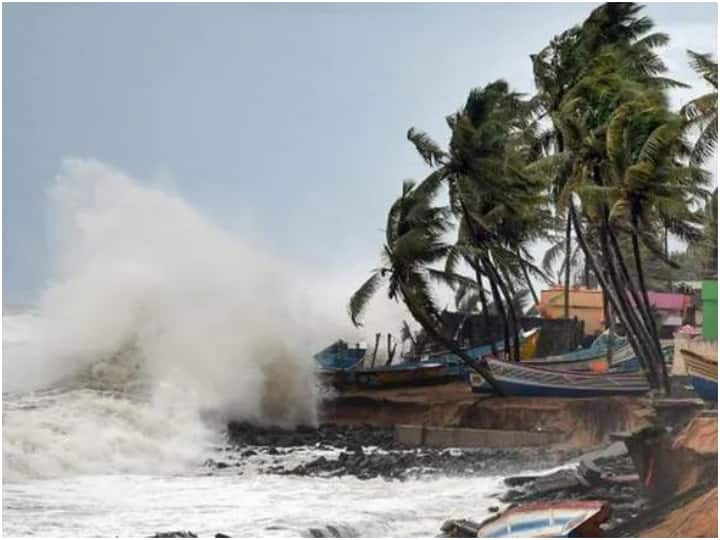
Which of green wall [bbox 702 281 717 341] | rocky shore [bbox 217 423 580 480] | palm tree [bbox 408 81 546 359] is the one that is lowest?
rocky shore [bbox 217 423 580 480]

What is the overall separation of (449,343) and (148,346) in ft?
4.73

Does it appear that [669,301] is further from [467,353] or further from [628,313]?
[467,353]

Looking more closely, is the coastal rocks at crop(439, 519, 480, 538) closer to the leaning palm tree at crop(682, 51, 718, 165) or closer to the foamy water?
the foamy water

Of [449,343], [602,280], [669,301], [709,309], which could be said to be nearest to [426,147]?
[449,343]

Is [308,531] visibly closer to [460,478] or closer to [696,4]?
[460,478]

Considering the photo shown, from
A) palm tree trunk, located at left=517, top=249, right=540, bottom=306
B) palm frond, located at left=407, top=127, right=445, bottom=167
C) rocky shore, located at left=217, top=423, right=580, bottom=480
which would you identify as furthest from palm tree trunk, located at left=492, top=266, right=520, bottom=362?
palm frond, located at left=407, top=127, right=445, bottom=167

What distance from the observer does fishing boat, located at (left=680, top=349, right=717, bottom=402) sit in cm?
721

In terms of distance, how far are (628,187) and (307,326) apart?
5.44 feet

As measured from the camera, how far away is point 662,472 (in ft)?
23.6

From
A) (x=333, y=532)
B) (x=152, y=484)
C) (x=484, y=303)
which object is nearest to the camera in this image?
(x=333, y=532)

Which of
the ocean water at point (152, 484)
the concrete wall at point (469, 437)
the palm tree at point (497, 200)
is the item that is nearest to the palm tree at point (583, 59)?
the palm tree at point (497, 200)

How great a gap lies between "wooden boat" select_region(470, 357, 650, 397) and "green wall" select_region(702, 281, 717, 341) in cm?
40

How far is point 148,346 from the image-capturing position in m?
7.57

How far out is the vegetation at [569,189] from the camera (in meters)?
7.41
